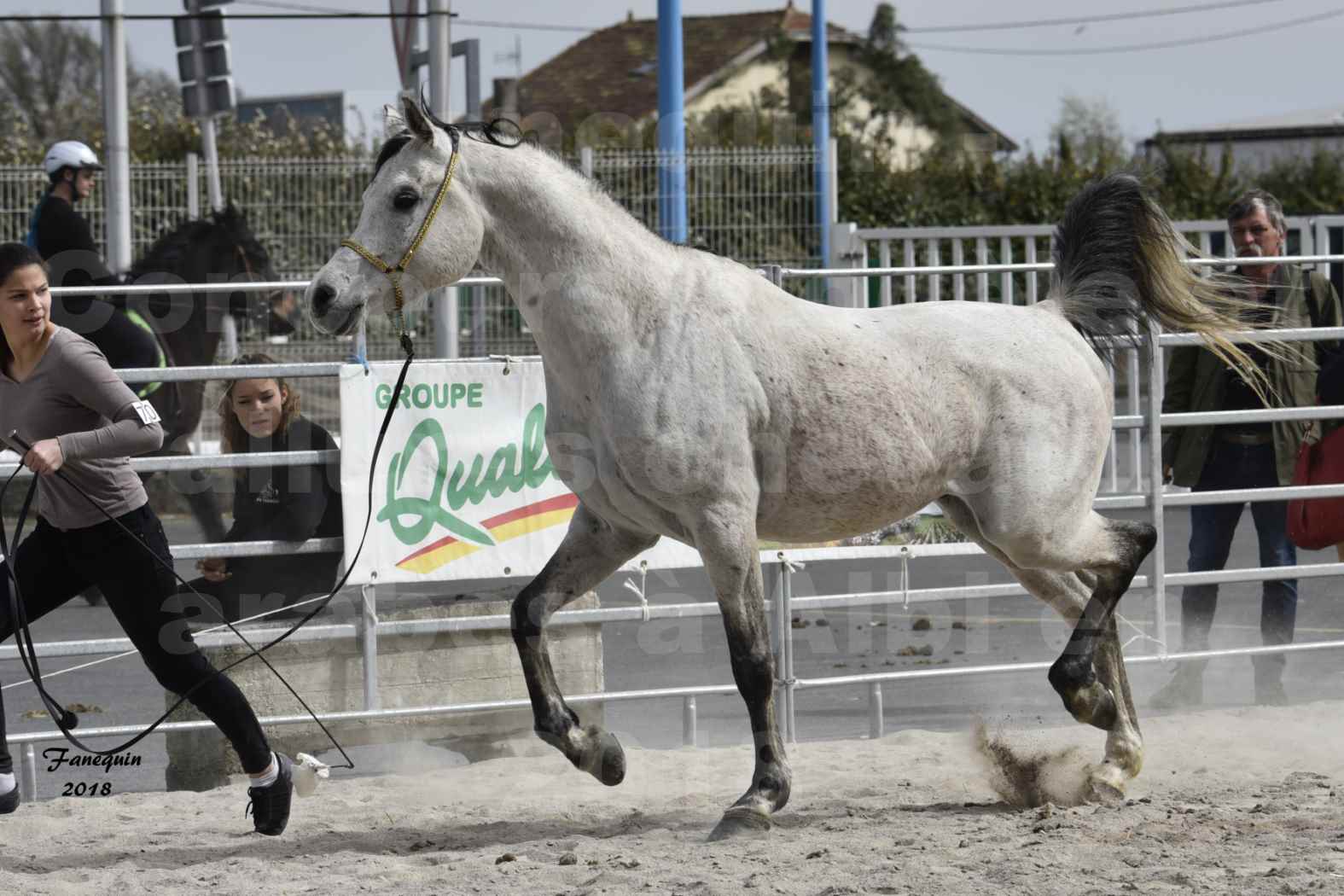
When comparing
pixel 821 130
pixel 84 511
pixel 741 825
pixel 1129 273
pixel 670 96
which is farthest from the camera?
pixel 821 130

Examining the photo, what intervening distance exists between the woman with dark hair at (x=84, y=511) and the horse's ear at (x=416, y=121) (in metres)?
1.15

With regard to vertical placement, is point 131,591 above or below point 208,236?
below

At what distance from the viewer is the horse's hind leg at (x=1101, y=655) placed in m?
5.69

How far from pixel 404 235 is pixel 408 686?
7.40 feet

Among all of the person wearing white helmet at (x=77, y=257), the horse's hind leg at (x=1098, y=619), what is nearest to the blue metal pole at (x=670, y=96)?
the person wearing white helmet at (x=77, y=257)

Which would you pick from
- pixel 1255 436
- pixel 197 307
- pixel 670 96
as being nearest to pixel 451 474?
pixel 1255 436

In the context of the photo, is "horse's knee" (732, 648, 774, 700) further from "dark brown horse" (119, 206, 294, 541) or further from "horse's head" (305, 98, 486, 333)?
"dark brown horse" (119, 206, 294, 541)

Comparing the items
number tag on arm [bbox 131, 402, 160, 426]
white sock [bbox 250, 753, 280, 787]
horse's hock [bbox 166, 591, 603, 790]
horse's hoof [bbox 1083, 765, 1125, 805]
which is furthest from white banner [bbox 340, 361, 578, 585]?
horse's hoof [bbox 1083, 765, 1125, 805]

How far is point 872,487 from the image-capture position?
5.38 m

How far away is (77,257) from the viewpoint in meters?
10.4

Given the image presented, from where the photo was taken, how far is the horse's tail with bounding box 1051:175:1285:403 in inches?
237

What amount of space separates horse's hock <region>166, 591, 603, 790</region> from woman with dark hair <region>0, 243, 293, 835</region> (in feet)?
4.20

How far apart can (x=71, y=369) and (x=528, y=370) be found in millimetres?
2074

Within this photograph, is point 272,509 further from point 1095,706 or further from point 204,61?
point 204,61
